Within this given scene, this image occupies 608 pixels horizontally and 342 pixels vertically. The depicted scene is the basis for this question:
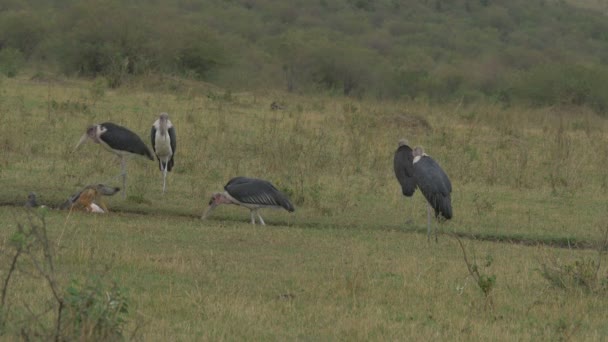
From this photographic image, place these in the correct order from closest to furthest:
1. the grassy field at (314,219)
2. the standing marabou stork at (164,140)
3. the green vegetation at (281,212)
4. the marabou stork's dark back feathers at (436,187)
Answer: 1. the green vegetation at (281,212)
2. the grassy field at (314,219)
3. the marabou stork's dark back feathers at (436,187)
4. the standing marabou stork at (164,140)

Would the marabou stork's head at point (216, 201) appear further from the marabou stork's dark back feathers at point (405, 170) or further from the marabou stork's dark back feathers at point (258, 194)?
the marabou stork's dark back feathers at point (405, 170)

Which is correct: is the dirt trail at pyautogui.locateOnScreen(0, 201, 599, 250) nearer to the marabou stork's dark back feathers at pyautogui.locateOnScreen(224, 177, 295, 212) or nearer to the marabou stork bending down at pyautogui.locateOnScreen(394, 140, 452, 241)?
the marabou stork bending down at pyautogui.locateOnScreen(394, 140, 452, 241)

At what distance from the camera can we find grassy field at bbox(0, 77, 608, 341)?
6.56m

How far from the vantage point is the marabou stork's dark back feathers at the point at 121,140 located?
38.3ft

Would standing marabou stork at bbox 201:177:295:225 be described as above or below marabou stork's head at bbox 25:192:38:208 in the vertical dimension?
above

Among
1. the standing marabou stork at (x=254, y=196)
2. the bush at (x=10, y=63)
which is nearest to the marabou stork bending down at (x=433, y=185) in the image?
the standing marabou stork at (x=254, y=196)

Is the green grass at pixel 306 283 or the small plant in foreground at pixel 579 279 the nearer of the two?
the green grass at pixel 306 283

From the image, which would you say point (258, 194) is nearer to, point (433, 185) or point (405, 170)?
point (433, 185)

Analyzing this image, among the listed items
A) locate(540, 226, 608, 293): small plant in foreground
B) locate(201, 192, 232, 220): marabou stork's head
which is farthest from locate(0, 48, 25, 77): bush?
locate(540, 226, 608, 293): small plant in foreground

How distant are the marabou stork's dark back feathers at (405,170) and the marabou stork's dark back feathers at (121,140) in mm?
2783

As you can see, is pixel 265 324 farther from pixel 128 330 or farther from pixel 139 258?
pixel 139 258

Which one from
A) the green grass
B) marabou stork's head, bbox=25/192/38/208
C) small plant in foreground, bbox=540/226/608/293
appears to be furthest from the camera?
marabou stork's head, bbox=25/192/38/208

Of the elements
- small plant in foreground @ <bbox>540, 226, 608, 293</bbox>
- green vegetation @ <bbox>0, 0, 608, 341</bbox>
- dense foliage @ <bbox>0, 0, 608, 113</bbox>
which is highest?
small plant in foreground @ <bbox>540, 226, 608, 293</bbox>

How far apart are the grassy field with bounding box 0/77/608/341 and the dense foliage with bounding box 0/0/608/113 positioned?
5.62m
